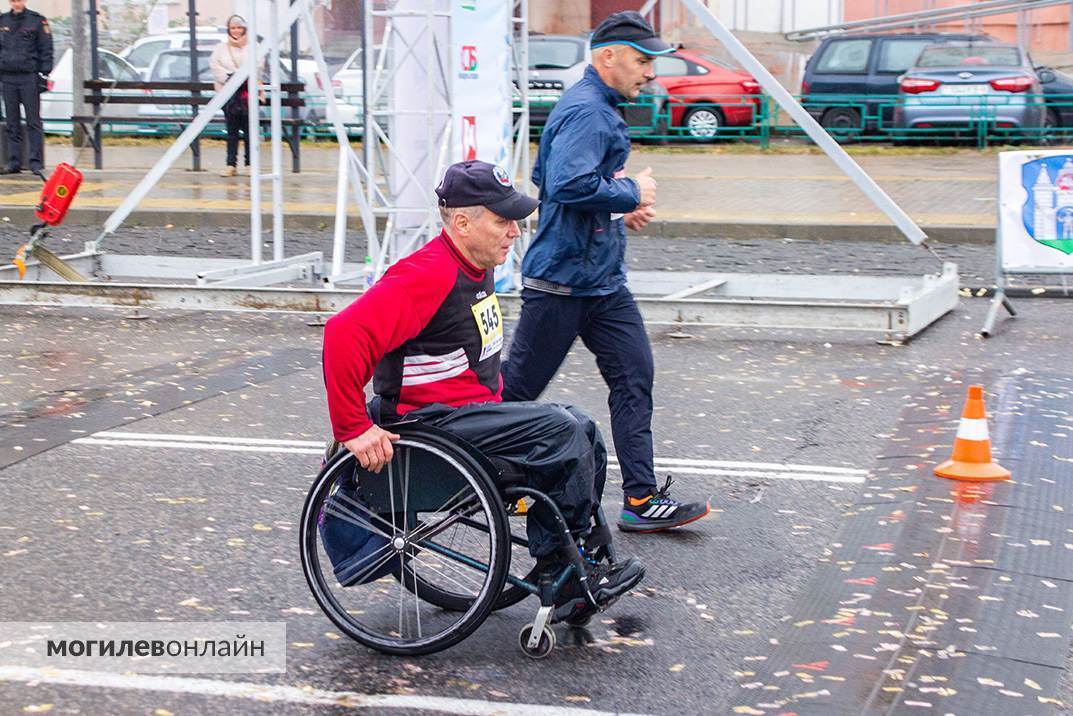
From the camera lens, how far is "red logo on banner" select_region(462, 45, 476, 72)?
34.6 feet

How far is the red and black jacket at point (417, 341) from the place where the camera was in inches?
167

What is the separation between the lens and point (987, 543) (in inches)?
217

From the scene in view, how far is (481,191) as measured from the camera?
14.7 ft

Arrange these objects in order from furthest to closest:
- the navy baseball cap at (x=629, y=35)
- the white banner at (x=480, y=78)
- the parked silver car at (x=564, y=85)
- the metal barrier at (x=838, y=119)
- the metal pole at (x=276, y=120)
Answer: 1. the parked silver car at (x=564, y=85)
2. the metal barrier at (x=838, y=119)
3. the metal pole at (x=276, y=120)
4. the white banner at (x=480, y=78)
5. the navy baseball cap at (x=629, y=35)

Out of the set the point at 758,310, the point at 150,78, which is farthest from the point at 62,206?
the point at 150,78

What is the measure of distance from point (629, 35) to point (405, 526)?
7.28ft

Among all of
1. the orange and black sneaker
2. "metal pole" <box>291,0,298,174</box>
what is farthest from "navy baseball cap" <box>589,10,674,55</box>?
"metal pole" <box>291,0,298,174</box>

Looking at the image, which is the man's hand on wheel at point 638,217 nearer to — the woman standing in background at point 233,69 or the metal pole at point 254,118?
the metal pole at point 254,118

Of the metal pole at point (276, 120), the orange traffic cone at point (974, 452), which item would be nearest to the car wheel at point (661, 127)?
the metal pole at point (276, 120)

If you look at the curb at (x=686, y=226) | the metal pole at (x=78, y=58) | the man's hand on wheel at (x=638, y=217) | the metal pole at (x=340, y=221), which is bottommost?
the curb at (x=686, y=226)

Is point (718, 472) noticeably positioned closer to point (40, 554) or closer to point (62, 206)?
point (40, 554)

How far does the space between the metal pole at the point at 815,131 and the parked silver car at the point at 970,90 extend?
1202 centimetres

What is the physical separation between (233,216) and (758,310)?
8.25m

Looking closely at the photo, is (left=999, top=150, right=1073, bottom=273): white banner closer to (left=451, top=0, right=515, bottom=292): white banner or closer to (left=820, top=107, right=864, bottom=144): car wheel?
(left=451, top=0, right=515, bottom=292): white banner
